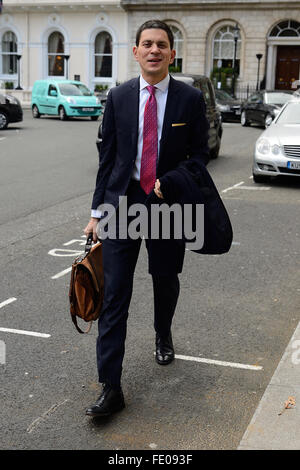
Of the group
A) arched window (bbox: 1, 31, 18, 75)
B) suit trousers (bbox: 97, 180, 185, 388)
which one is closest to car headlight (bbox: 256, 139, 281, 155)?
suit trousers (bbox: 97, 180, 185, 388)

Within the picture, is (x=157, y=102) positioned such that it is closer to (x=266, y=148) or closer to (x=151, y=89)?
(x=151, y=89)

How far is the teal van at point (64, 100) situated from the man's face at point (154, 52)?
80.5ft

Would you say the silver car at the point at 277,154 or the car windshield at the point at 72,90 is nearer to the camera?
the silver car at the point at 277,154

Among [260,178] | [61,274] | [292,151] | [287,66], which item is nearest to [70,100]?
[260,178]

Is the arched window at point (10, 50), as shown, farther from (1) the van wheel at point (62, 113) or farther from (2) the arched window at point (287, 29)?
(1) the van wheel at point (62, 113)

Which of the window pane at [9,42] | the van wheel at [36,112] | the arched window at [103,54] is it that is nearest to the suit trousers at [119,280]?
the van wheel at [36,112]

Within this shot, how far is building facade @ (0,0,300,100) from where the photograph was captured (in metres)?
41.6

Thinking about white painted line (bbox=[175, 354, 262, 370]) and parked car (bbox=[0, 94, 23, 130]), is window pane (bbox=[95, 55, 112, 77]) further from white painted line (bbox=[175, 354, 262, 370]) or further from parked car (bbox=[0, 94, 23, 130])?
white painted line (bbox=[175, 354, 262, 370])

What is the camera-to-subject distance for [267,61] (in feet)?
139

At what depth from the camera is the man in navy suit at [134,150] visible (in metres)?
3.59

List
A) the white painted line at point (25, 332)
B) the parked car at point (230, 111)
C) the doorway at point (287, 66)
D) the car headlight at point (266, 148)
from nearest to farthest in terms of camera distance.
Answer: the white painted line at point (25, 332)
the car headlight at point (266, 148)
the parked car at point (230, 111)
the doorway at point (287, 66)

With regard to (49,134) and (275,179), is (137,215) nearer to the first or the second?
(275,179)
